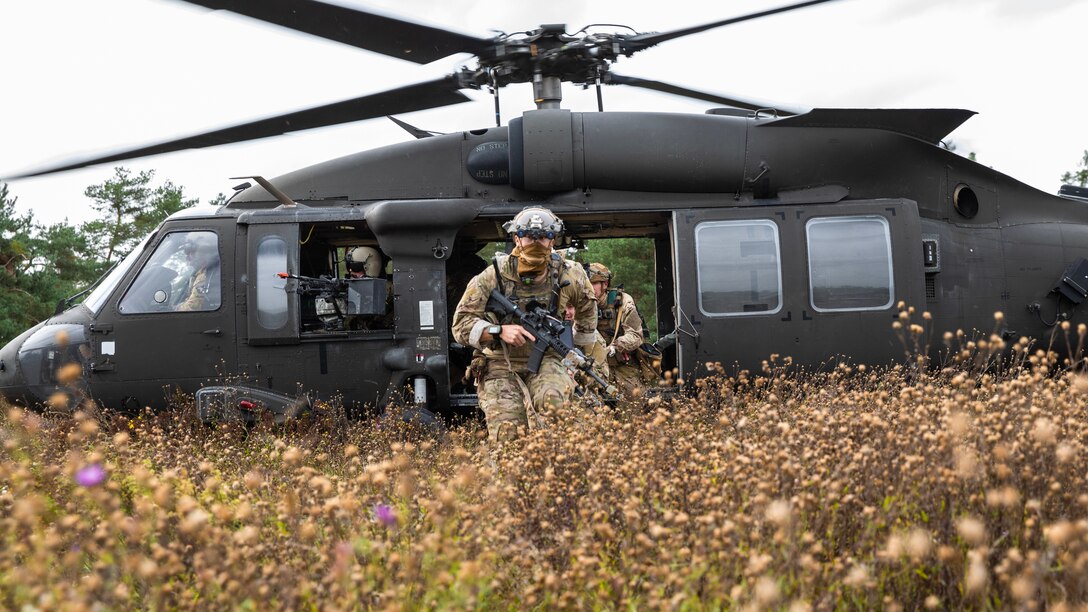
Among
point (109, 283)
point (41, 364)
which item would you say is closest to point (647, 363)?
point (109, 283)

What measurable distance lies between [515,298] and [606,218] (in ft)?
6.88

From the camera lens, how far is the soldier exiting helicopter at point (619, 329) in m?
8.19

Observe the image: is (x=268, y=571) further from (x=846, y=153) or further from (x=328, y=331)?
(x=846, y=153)

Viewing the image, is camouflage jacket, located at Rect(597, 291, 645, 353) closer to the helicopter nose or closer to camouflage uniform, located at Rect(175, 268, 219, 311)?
camouflage uniform, located at Rect(175, 268, 219, 311)

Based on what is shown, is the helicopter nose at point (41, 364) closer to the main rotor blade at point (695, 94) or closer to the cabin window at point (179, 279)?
the cabin window at point (179, 279)

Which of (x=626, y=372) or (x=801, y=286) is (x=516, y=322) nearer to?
(x=626, y=372)

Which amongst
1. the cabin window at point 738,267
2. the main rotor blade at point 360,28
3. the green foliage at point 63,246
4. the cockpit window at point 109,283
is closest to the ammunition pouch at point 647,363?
the cabin window at point 738,267

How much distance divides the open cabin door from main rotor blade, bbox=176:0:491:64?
2.60m

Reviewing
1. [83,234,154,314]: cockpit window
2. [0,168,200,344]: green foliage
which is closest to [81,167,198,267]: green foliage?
[0,168,200,344]: green foliage

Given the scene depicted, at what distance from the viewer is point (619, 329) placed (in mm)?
8461

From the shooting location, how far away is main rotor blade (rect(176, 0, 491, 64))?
582cm

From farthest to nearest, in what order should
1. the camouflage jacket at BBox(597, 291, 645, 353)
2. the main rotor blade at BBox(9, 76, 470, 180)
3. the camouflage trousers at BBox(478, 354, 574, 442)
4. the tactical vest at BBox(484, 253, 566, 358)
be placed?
the camouflage jacket at BBox(597, 291, 645, 353) → the main rotor blade at BBox(9, 76, 470, 180) → the tactical vest at BBox(484, 253, 566, 358) → the camouflage trousers at BBox(478, 354, 574, 442)

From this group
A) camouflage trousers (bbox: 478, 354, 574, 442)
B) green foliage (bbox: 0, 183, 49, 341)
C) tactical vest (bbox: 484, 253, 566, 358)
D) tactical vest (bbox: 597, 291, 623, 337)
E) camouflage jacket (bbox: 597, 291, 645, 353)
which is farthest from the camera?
green foliage (bbox: 0, 183, 49, 341)

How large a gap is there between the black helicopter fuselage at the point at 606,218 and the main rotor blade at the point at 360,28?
1266 mm
